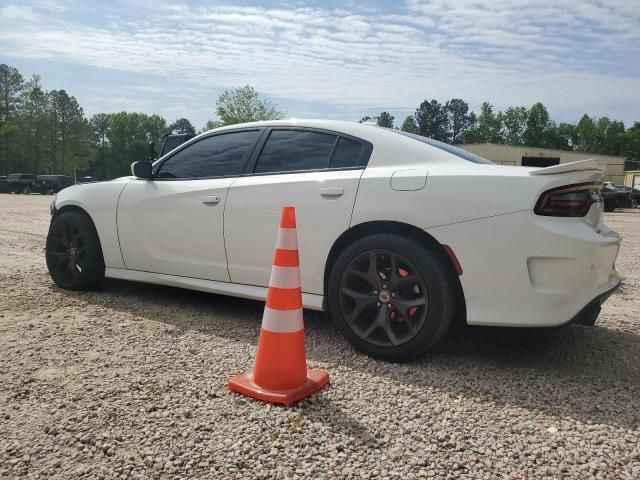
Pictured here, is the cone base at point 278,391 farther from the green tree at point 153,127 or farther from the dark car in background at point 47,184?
the green tree at point 153,127

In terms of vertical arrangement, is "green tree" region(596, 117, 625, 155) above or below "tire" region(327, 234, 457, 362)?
above

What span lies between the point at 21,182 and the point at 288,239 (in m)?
39.9

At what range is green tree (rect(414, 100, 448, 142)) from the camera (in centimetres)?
10762

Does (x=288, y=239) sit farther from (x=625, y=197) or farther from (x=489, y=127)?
(x=489, y=127)

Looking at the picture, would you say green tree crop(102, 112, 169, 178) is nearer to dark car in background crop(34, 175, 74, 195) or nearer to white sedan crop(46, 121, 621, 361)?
dark car in background crop(34, 175, 74, 195)

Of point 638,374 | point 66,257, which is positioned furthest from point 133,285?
point 638,374

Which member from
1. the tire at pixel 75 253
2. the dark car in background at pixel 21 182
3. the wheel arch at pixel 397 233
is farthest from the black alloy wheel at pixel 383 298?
the dark car in background at pixel 21 182

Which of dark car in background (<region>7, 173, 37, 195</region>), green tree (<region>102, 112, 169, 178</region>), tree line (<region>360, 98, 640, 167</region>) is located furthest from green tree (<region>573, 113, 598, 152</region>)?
dark car in background (<region>7, 173, 37, 195</region>)

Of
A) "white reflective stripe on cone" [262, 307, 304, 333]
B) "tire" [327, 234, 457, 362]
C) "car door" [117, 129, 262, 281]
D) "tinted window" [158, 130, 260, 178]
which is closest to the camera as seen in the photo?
"white reflective stripe on cone" [262, 307, 304, 333]

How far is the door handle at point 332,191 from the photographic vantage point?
3.25 metres

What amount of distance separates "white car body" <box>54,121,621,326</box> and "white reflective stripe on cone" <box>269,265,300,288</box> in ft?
2.18

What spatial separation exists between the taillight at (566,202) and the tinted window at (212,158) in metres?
2.16

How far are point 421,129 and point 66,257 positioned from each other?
107 metres

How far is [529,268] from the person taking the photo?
274 cm
